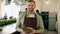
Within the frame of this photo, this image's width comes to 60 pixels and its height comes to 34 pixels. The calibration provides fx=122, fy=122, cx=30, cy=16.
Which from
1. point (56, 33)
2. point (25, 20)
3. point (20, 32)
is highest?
point (25, 20)

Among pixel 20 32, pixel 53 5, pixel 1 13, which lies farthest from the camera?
pixel 53 5

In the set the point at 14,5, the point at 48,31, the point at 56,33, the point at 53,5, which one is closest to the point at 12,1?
the point at 14,5

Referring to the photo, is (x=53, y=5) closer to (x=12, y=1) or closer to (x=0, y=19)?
(x=12, y=1)

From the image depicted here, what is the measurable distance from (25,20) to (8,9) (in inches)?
22.3

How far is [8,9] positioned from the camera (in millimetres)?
1615

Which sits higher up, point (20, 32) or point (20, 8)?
point (20, 8)

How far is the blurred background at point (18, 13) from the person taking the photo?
1.58 meters

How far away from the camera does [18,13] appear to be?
4.92 feet

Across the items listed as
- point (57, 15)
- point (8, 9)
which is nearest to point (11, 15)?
point (8, 9)

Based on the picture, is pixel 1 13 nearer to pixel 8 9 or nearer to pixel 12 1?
pixel 8 9

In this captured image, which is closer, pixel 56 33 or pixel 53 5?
pixel 53 5

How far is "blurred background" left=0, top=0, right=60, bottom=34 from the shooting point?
1.58 m

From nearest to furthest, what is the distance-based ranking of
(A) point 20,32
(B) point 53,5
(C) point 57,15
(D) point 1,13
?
(A) point 20,32, (D) point 1,13, (B) point 53,5, (C) point 57,15

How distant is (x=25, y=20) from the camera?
1120mm
